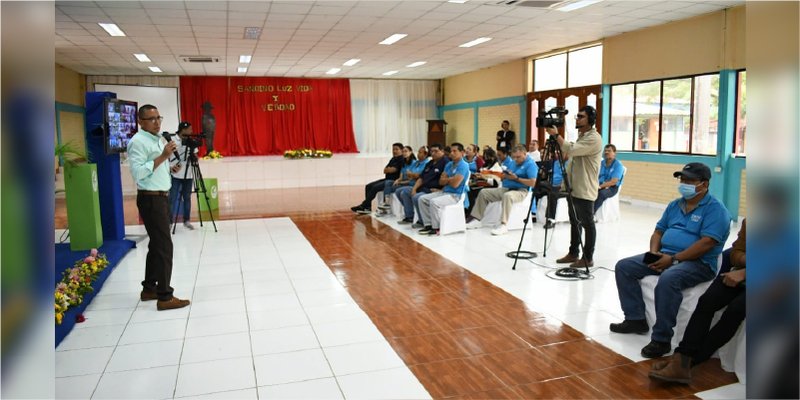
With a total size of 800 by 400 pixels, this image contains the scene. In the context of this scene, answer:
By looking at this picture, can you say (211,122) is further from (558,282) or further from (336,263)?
(558,282)

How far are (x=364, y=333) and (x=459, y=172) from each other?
12.1ft

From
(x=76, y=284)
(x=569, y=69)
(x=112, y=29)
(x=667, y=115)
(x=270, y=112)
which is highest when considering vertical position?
(x=112, y=29)

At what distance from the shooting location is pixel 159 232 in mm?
4242

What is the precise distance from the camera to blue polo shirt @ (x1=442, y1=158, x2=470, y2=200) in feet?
23.2

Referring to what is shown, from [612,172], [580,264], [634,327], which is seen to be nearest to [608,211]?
[612,172]

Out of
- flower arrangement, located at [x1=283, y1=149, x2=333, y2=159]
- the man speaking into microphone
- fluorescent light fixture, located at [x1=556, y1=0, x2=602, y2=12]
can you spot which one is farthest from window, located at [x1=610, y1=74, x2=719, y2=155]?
the man speaking into microphone

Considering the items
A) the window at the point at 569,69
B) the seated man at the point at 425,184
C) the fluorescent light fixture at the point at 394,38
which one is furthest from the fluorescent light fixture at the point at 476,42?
the seated man at the point at 425,184

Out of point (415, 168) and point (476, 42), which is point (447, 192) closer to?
point (415, 168)

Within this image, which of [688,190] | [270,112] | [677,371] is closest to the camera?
[677,371]

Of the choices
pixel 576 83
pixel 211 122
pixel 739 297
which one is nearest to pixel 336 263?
pixel 739 297

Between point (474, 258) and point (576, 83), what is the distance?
7024mm

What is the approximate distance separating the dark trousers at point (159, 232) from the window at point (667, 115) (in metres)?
7.85

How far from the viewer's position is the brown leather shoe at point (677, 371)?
2881mm

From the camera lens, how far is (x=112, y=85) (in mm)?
15141
